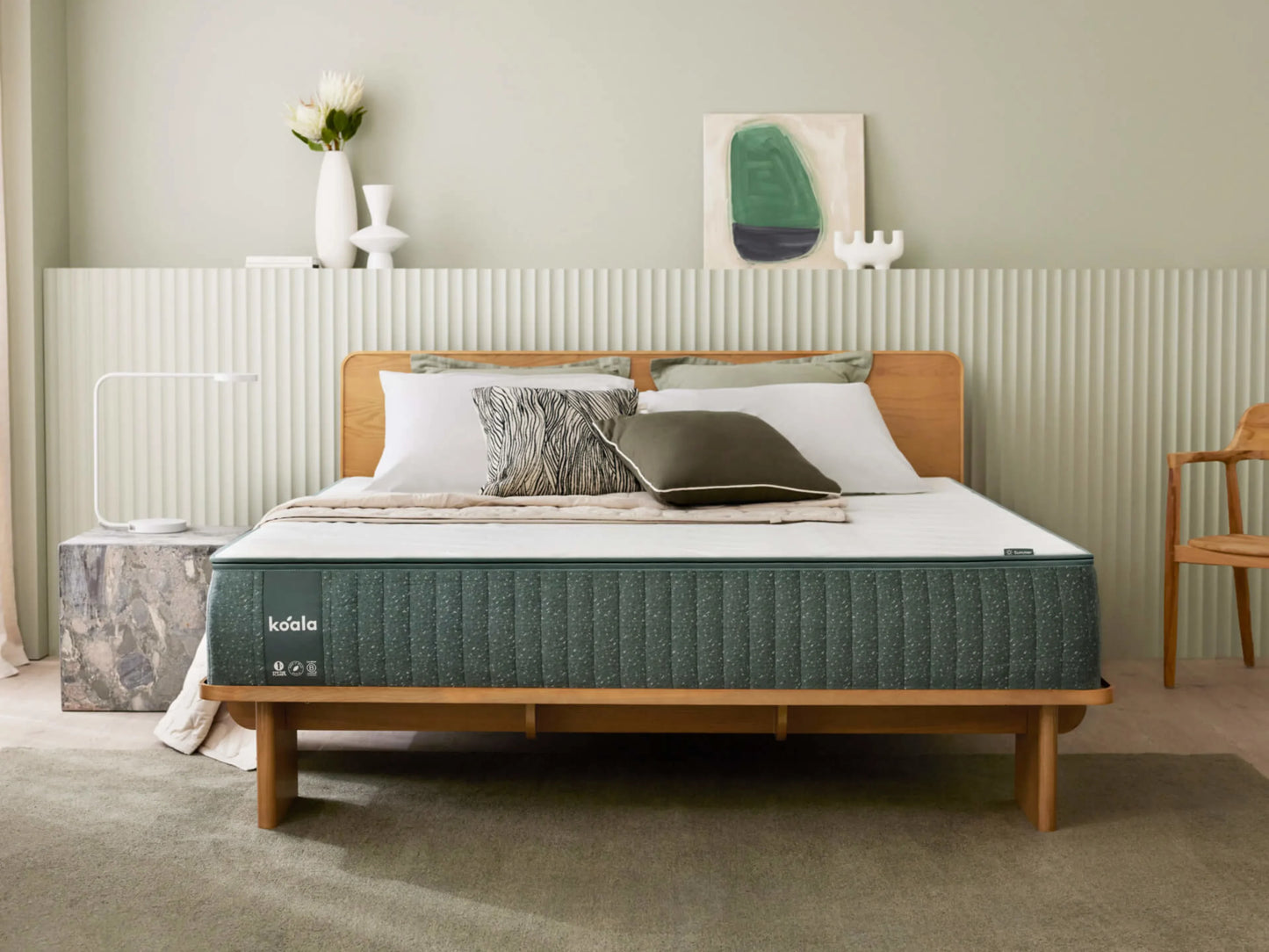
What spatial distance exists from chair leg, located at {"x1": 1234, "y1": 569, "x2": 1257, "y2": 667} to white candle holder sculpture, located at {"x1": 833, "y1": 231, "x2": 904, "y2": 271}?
1490mm

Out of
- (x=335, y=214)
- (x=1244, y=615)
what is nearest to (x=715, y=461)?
(x=335, y=214)

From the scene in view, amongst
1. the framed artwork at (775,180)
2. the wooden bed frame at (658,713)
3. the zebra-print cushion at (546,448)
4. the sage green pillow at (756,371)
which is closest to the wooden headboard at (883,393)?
the sage green pillow at (756,371)

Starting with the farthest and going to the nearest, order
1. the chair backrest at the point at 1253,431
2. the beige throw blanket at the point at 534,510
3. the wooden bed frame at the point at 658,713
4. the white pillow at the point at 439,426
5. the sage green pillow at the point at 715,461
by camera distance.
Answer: the chair backrest at the point at 1253,431 < the white pillow at the point at 439,426 < the sage green pillow at the point at 715,461 < the beige throw blanket at the point at 534,510 < the wooden bed frame at the point at 658,713

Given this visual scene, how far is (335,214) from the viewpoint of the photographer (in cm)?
364

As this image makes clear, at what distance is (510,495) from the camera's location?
2.83 meters

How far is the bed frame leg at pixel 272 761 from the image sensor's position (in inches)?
80.5

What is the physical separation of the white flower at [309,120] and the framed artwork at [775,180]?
133 cm

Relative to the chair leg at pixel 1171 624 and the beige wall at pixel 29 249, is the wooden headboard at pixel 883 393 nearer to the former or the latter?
the chair leg at pixel 1171 624

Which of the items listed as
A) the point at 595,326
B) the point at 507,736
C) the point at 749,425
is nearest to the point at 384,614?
the point at 507,736

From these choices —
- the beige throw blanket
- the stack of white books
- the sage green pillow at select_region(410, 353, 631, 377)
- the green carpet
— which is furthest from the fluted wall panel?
the green carpet

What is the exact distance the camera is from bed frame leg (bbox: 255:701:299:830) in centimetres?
204

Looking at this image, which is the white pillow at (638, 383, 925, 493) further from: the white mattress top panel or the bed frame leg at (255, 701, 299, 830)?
the bed frame leg at (255, 701, 299, 830)

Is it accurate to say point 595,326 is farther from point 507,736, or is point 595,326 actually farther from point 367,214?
point 507,736

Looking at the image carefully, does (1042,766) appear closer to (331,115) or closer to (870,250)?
(870,250)
